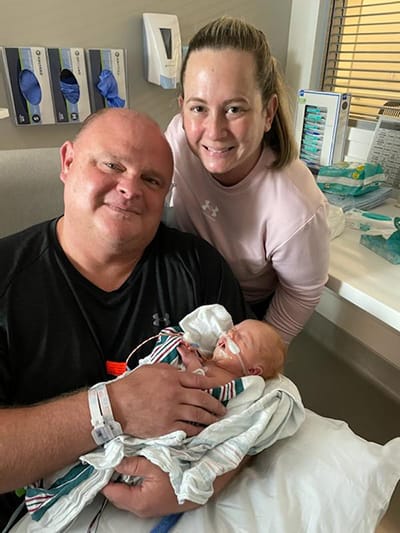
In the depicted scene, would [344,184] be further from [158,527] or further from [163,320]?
[158,527]

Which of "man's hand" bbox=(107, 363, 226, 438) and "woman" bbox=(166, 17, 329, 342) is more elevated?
"woman" bbox=(166, 17, 329, 342)

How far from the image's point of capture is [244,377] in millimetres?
899

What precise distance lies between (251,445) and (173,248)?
0.51 m

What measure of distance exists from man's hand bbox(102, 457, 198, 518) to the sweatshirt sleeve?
0.65m

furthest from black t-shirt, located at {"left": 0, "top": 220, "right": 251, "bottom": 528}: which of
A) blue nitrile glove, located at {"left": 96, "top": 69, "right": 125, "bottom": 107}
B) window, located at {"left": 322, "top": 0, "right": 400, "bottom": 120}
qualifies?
window, located at {"left": 322, "top": 0, "right": 400, "bottom": 120}

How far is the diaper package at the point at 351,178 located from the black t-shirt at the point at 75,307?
797 millimetres

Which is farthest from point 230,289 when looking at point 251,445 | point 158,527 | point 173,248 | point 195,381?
point 158,527

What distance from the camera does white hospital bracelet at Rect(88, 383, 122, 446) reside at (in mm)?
793

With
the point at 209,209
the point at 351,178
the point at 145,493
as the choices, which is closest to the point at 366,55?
the point at 351,178

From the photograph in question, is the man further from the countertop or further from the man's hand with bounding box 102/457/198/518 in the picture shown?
the countertop

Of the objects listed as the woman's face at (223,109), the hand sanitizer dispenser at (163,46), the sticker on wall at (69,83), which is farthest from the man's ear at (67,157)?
the hand sanitizer dispenser at (163,46)

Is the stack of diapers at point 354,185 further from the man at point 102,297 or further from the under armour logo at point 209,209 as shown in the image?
the man at point 102,297

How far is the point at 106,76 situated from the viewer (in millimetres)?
1729

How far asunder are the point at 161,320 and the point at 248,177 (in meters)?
0.46
